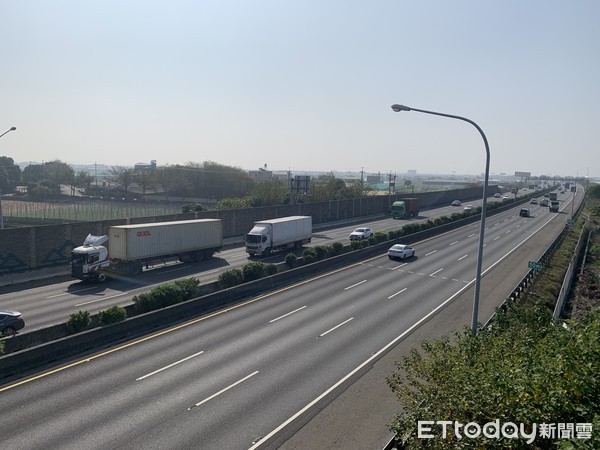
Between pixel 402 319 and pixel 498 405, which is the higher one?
pixel 498 405

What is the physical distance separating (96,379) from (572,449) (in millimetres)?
15633

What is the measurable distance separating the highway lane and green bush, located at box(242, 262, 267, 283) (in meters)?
2.03

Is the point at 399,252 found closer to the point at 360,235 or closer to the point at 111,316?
the point at 360,235

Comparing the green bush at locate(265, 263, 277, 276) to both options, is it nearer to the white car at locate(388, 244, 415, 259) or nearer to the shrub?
the shrub

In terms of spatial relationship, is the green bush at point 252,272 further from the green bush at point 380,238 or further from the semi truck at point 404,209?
the semi truck at point 404,209

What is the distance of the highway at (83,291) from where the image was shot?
25.5 metres

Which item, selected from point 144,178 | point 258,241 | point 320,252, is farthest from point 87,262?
point 144,178

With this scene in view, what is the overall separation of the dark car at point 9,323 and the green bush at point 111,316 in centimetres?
391

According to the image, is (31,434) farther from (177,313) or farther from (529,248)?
(529,248)

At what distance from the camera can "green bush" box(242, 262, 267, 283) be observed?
30250mm

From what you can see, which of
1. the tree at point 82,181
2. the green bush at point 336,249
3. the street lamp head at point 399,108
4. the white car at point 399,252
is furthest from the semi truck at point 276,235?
the tree at point 82,181

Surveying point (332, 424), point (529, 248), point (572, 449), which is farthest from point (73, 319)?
point (529, 248)

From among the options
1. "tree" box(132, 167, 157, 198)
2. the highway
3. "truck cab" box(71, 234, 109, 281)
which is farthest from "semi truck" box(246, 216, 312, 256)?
"tree" box(132, 167, 157, 198)

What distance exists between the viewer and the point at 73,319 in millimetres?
19891
